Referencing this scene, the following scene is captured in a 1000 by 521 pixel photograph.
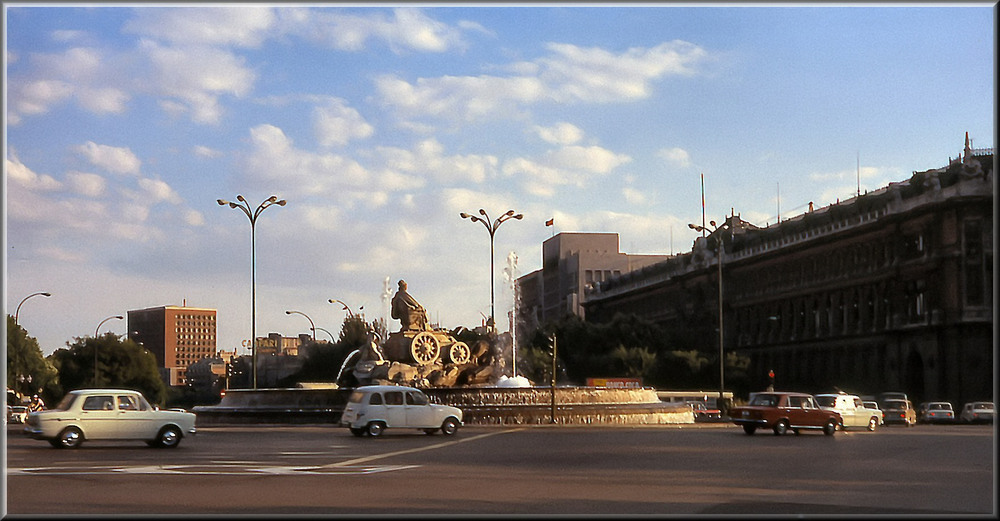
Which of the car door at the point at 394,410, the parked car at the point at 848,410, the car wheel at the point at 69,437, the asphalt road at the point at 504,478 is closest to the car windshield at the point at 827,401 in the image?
the parked car at the point at 848,410

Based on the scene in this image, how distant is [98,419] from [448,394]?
16602mm

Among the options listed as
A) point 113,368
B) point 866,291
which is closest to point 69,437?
point 866,291

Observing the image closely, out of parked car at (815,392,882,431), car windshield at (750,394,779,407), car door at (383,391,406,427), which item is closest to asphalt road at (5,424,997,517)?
car door at (383,391,406,427)

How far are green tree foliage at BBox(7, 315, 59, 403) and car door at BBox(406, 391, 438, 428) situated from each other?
179ft

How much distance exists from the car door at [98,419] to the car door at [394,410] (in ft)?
26.8

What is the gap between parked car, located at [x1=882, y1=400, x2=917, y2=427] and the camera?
54188mm

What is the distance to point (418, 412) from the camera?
34250mm

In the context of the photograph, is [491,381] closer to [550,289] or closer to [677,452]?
[677,452]

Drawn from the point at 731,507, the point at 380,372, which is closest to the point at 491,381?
the point at 380,372

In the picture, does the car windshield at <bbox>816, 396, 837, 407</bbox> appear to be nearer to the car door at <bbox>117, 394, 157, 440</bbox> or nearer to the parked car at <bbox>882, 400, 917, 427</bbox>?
the parked car at <bbox>882, 400, 917, 427</bbox>

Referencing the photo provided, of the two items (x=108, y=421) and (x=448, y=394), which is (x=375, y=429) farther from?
(x=448, y=394)

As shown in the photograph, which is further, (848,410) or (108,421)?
(848,410)

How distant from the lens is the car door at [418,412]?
34.2 m

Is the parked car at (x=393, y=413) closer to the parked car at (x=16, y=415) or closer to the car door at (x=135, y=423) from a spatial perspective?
the car door at (x=135, y=423)
